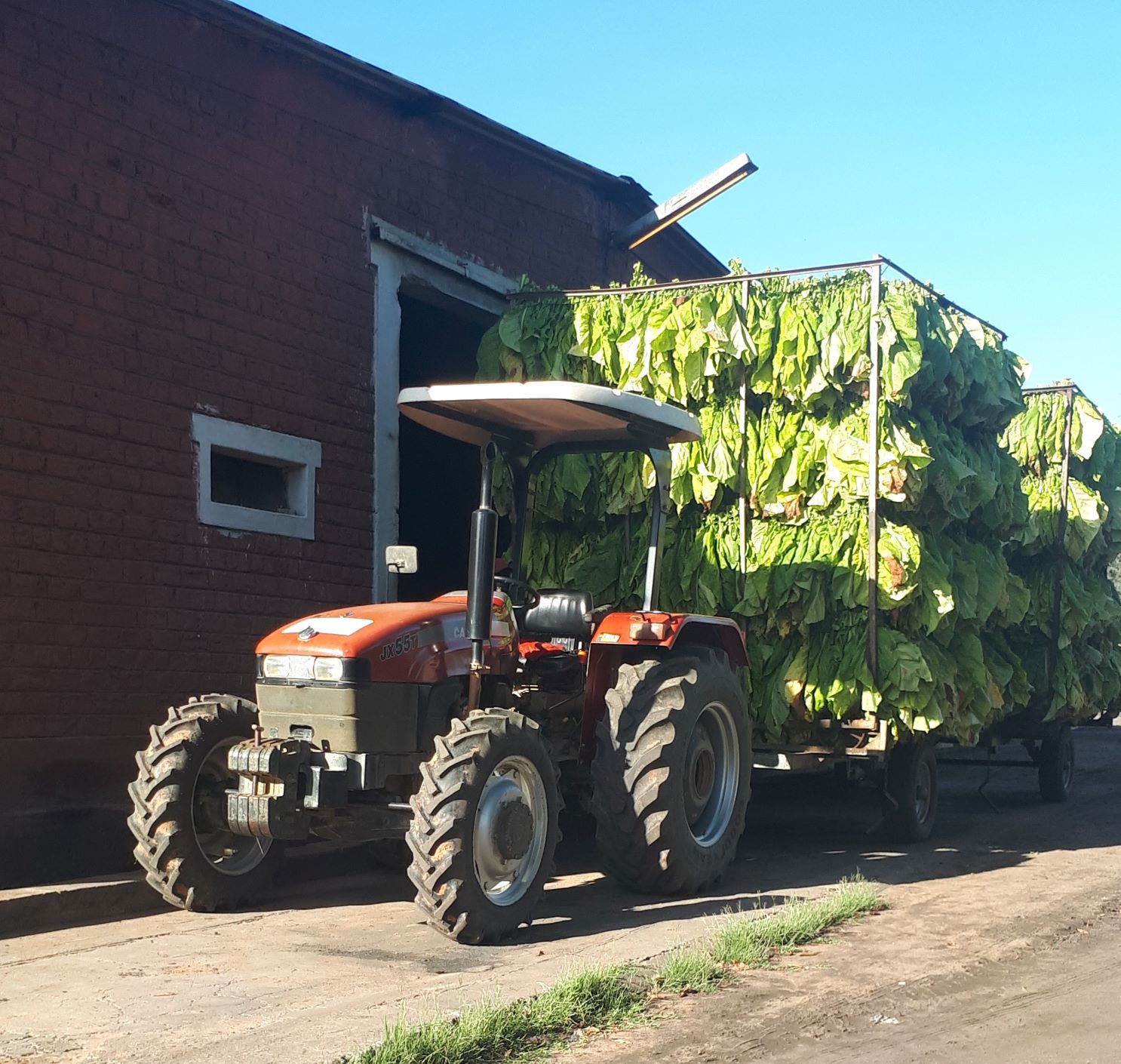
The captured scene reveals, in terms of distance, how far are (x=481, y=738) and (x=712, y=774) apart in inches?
96.4

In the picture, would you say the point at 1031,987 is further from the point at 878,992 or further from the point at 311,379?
the point at 311,379

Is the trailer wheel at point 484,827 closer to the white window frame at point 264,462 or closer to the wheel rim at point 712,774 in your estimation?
the wheel rim at point 712,774

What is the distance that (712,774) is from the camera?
27.6 feet

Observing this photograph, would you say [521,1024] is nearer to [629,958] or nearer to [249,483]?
[629,958]

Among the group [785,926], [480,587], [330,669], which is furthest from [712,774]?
[330,669]

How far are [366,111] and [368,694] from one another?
6048 millimetres

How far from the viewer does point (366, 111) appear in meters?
11.0

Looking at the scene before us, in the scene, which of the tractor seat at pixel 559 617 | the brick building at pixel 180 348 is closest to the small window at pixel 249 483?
the brick building at pixel 180 348

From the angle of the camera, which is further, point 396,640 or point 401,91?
point 401,91

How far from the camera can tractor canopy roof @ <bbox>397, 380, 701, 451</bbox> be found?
731 centimetres

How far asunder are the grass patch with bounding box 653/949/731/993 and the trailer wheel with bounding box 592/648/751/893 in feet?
4.85

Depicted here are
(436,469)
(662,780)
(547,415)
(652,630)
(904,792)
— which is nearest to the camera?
(662,780)

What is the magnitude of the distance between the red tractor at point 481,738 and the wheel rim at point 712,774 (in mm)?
13

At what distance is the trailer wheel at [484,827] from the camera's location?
6.12 meters
